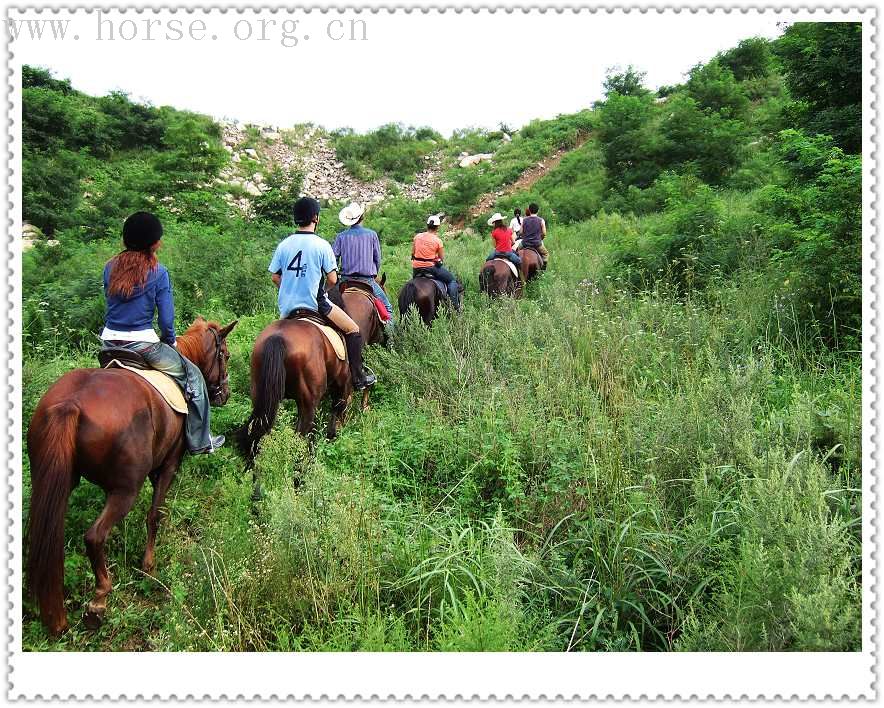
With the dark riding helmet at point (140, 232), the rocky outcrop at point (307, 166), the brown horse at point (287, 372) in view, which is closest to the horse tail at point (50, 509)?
the dark riding helmet at point (140, 232)

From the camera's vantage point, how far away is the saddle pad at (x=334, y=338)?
20.3ft

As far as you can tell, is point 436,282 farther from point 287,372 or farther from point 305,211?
point 287,372

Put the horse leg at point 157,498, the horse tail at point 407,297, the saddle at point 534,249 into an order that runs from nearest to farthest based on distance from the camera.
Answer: the horse leg at point 157,498, the horse tail at point 407,297, the saddle at point 534,249

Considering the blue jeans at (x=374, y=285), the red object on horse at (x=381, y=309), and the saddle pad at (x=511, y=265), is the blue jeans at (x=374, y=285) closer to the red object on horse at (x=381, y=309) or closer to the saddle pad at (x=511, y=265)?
the red object on horse at (x=381, y=309)

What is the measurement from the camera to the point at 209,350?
212 inches

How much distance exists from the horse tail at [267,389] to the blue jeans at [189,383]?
554 mm

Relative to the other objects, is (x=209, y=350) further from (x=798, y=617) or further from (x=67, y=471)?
(x=798, y=617)

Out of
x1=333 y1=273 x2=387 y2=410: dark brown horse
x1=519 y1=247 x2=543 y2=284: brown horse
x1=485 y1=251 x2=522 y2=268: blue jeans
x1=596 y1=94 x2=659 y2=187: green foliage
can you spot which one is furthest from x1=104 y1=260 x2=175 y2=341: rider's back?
x1=596 y1=94 x2=659 y2=187: green foliage

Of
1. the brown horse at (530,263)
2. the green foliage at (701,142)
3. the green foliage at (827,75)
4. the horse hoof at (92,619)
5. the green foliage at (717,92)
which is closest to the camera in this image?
the horse hoof at (92,619)

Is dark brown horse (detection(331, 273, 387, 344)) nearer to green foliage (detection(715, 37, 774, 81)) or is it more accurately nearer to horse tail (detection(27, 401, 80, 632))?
horse tail (detection(27, 401, 80, 632))

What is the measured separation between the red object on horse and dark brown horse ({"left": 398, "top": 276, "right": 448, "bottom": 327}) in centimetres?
93

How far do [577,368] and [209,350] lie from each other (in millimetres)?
3676

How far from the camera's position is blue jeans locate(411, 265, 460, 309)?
9.57 metres
